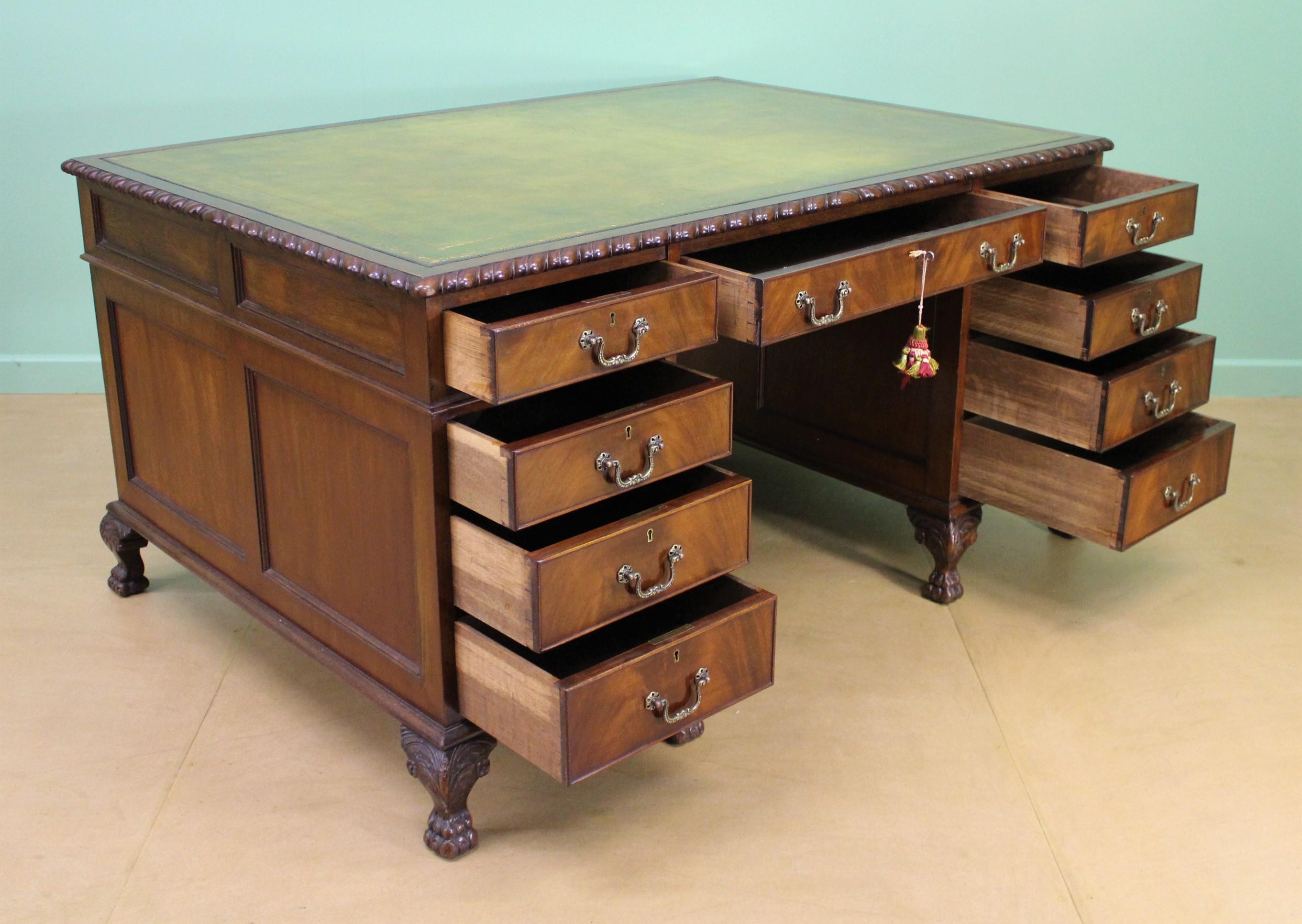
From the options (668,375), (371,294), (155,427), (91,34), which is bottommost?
(155,427)

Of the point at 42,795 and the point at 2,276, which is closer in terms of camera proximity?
the point at 42,795

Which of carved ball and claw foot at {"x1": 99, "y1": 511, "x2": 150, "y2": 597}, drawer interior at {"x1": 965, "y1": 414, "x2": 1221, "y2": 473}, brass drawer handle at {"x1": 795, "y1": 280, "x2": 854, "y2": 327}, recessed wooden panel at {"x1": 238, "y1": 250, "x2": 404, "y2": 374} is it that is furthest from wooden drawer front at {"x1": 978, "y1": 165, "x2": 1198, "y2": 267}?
carved ball and claw foot at {"x1": 99, "y1": 511, "x2": 150, "y2": 597}

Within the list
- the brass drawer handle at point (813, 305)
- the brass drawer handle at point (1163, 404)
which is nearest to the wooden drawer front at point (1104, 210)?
the brass drawer handle at point (1163, 404)

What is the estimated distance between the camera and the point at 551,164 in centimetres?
219

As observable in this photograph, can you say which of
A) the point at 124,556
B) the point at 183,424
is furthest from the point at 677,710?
the point at 124,556

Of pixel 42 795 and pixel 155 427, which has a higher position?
pixel 155 427

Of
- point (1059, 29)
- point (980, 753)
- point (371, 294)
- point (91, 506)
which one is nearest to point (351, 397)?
point (371, 294)

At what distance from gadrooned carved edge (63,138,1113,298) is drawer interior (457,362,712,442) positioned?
19cm

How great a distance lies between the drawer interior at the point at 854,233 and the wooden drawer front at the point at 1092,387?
245mm

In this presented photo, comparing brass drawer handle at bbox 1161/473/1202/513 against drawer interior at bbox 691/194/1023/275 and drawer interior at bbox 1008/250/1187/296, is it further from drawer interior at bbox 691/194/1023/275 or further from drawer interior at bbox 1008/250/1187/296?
drawer interior at bbox 691/194/1023/275

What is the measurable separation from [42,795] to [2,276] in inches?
68.7

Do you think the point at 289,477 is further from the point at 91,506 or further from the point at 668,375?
the point at 91,506

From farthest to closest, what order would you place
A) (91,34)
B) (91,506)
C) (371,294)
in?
1. (91,34)
2. (91,506)
3. (371,294)

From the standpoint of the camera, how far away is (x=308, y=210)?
1.90 m
